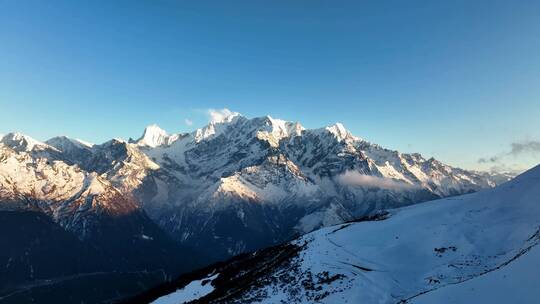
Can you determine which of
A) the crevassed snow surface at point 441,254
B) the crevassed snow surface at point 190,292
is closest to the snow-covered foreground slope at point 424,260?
the crevassed snow surface at point 441,254

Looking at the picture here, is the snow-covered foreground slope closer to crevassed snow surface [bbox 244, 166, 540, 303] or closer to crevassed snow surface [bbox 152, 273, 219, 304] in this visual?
crevassed snow surface [bbox 244, 166, 540, 303]

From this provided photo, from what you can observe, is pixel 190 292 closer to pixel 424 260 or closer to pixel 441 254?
pixel 424 260

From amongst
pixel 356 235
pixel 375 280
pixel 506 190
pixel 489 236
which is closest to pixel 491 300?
pixel 375 280

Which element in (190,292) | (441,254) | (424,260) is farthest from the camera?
(190,292)

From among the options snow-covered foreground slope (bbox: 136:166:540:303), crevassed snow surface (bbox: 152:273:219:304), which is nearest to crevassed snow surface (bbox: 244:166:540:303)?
snow-covered foreground slope (bbox: 136:166:540:303)

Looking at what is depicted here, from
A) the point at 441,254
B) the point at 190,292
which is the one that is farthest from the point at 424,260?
the point at 190,292

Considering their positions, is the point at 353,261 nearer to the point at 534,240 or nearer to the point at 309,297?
the point at 309,297

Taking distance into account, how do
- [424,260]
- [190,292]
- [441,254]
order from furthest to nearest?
[190,292] < [441,254] < [424,260]

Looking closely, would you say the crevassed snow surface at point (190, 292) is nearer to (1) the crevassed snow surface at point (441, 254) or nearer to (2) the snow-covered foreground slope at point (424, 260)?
(2) the snow-covered foreground slope at point (424, 260)
